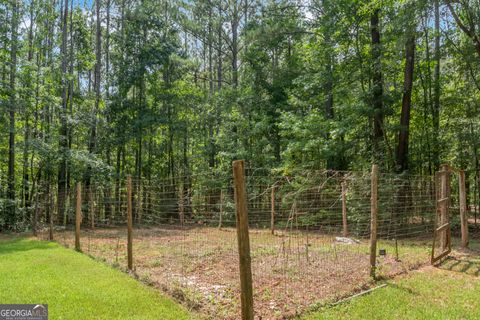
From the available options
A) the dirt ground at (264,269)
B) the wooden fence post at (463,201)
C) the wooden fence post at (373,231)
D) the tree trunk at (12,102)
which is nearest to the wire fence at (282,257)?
the dirt ground at (264,269)

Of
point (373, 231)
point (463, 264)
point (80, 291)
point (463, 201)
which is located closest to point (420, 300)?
point (373, 231)

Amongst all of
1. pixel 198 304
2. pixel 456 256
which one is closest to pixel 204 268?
pixel 198 304

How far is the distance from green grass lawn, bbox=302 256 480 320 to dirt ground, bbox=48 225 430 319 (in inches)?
10.7

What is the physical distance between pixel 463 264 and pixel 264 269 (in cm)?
334

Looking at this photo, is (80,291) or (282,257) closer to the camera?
(80,291)

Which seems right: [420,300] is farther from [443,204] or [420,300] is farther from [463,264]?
[443,204]

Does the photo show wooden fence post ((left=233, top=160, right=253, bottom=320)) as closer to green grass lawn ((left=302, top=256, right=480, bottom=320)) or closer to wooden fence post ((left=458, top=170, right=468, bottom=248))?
green grass lawn ((left=302, top=256, right=480, bottom=320))

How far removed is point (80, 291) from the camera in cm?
435

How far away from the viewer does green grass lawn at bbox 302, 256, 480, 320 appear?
3518mm

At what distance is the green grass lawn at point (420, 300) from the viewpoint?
138 inches

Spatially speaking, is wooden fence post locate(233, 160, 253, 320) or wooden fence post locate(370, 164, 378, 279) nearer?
wooden fence post locate(233, 160, 253, 320)

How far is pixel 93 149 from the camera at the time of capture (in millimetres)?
15344

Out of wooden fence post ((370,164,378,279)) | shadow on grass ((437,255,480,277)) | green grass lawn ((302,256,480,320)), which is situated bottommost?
shadow on grass ((437,255,480,277))

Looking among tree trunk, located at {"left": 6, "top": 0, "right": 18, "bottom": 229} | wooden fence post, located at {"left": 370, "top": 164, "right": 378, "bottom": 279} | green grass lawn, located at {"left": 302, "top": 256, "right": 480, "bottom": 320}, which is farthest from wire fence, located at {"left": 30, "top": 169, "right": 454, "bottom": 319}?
tree trunk, located at {"left": 6, "top": 0, "right": 18, "bottom": 229}
